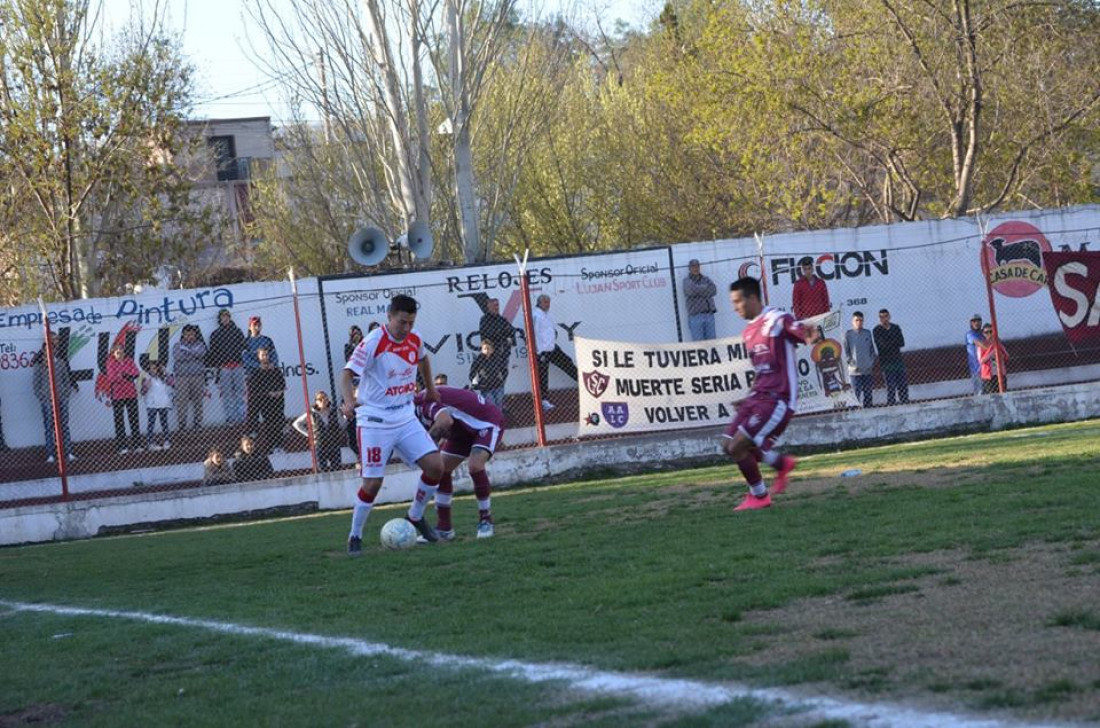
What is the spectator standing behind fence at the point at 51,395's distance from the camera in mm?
18781

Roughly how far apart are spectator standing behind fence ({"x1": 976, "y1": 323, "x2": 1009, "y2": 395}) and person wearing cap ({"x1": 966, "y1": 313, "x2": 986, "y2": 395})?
35 millimetres

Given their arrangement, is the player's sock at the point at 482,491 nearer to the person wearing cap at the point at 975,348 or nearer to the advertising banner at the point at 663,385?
the advertising banner at the point at 663,385

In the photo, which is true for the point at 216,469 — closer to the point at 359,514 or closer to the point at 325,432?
the point at 325,432

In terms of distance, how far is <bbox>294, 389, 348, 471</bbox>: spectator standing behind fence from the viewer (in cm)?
1883

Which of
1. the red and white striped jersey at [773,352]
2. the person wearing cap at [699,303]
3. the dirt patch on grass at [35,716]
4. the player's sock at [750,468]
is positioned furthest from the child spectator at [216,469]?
the dirt patch on grass at [35,716]

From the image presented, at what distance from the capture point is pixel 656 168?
127ft

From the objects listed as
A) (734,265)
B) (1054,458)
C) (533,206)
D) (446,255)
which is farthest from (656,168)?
(1054,458)

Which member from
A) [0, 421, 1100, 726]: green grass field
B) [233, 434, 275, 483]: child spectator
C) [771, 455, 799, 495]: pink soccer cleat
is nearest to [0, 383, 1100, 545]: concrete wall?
[233, 434, 275, 483]: child spectator

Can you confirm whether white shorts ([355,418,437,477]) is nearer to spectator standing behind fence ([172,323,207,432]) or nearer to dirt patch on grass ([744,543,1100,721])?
dirt patch on grass ([744,543,1100,721])

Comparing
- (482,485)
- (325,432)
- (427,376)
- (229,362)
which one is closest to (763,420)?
(482,485)

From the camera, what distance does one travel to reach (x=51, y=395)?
18656 millimetres

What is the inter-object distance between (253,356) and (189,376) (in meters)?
0.93

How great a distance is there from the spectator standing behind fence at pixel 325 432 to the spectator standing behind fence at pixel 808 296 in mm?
6781

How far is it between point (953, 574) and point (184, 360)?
13.8 m
